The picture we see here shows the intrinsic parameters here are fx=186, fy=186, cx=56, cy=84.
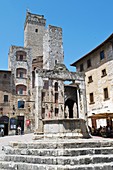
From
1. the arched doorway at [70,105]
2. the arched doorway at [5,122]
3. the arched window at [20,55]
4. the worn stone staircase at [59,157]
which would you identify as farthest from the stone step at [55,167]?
the arched window at [20,55]

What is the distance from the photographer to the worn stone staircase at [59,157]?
5.37 meters

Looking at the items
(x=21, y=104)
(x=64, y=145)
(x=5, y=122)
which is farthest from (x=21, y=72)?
(x=64, y=145)

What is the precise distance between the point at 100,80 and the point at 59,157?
19516mm

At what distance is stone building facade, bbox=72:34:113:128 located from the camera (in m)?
22.2

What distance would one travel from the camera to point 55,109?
3088 centimetres

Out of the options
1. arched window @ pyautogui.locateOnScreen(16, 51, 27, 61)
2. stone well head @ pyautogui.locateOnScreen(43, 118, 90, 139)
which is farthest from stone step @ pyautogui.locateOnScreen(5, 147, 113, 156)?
arched window @ pyautogui.locateOnScreen(16, 51, 27, 61)

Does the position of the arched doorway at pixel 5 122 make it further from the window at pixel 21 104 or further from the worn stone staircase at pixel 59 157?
the worn stone staircase at pixel 59 157

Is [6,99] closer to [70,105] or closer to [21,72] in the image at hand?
[21,72]

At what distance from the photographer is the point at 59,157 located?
561cm

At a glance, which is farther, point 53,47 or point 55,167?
point 53,47

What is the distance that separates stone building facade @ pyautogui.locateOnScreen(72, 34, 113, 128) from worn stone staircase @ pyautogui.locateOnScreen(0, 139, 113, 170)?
1506cm

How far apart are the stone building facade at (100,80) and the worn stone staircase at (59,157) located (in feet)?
49.4

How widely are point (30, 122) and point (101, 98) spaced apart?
46.7 ft

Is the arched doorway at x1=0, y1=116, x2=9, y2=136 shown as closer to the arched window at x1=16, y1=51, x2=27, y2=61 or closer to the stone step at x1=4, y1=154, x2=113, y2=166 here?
the arched window at x1=16, y1=51, x2=27, y2=61
